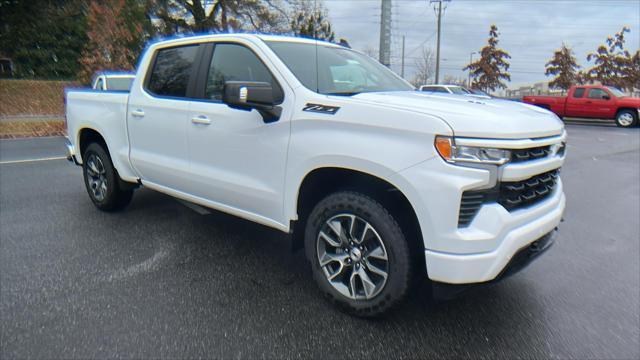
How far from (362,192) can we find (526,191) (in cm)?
97

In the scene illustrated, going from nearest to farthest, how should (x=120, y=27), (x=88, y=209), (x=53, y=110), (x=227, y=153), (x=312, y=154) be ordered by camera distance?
1. (x=312, y=154)
2. (x=227, y=153)
3. (x=88, y=209)
4. (x=120, y=27)
5. (x=53, y=110)

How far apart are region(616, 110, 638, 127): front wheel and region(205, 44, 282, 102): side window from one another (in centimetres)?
1979

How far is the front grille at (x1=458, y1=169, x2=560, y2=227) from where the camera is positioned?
2.30 meters

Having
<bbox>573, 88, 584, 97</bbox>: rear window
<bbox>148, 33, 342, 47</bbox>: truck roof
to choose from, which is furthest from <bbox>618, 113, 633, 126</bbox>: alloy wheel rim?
<bbox>148, 33, 342, 47</bbox>: truck roof

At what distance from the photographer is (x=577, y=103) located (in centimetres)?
1944

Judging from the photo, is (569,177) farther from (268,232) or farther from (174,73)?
(174,73)

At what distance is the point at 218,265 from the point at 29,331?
4.47 feet

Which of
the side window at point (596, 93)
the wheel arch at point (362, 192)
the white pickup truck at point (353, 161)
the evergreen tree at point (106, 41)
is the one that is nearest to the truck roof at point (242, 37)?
the white pickup truck at point (353, 161)

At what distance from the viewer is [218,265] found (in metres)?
3.61

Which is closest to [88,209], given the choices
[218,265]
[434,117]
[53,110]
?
[218,265]

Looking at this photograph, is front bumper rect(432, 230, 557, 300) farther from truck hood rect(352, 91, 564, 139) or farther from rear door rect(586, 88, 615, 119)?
rear door rect(586, 88, 615, 119)

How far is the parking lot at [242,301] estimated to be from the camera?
8.24 feet

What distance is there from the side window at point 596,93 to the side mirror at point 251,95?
20564mm

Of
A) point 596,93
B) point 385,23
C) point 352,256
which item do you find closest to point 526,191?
point 352,256
